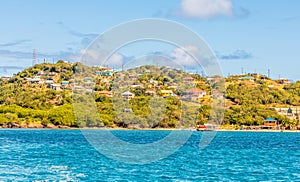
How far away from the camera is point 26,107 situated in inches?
6137

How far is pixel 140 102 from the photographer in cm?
13738

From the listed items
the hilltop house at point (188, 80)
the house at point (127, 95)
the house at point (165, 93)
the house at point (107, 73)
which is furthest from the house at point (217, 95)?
the house at point (107, 73)

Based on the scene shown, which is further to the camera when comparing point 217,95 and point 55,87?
point 55,87

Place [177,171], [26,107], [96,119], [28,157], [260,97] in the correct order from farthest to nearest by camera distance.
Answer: [260,97]
[26,107]
[96,119]
[28,157]
[177,171]

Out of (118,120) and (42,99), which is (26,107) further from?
(118,120)

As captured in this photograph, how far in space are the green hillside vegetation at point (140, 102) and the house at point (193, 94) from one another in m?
1.39

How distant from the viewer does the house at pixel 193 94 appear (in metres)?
Answer: 154

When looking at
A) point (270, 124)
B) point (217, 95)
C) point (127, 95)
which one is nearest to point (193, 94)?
point (217, 95)

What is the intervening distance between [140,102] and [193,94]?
83.3 ft

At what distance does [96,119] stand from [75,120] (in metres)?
8.51

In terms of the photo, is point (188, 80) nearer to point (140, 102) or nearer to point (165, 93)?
point (165, 93)

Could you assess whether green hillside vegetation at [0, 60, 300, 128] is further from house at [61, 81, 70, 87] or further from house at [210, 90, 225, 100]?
house at [210, 90, 225, 100]

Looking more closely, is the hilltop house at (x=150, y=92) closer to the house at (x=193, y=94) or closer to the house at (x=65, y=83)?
the house at (x=193, y=94)

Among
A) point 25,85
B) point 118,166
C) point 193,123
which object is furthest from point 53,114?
point 118,166
